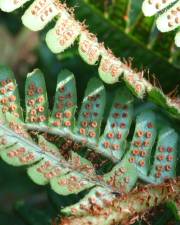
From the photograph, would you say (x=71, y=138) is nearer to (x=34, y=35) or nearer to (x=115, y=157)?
(x=115, y=157)

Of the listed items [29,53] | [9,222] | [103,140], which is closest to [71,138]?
Result: [103,140]

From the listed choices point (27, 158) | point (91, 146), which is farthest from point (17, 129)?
point (91, 146)

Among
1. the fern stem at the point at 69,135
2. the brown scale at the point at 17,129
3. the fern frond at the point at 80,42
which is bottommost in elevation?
the fern stem at the point at 69,135

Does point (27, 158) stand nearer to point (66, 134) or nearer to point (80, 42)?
point (66, 134)

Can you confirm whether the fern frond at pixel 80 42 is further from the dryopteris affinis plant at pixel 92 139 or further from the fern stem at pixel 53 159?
the fern stem at pixel 53 159

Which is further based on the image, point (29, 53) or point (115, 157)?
point (29, 53)

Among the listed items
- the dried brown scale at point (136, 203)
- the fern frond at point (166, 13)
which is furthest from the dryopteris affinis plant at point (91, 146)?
the fern frond at point (166, 13)
